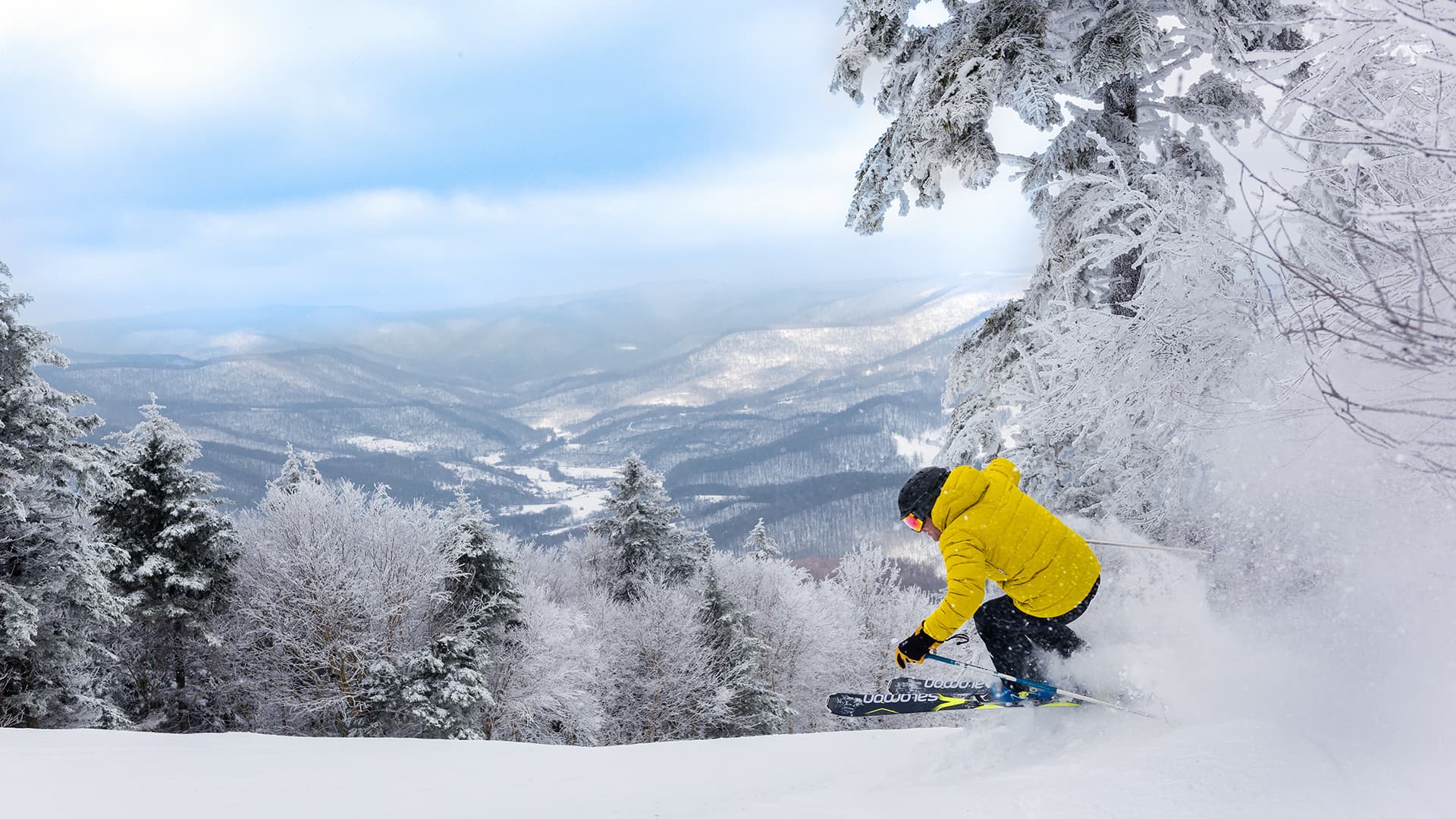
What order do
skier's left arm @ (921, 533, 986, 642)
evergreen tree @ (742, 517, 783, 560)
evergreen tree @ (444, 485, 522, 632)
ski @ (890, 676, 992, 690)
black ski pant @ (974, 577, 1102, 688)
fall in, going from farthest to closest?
evergreen tree @ (742, 517, 783, 560) → evergreen tree @ (444, 485, 522, 632) → ski @ (890, 676, 992, 690) → black ski pant @ (974, 577, 1102, 688) → skier's left arm @ (921, 533, 986, 642)

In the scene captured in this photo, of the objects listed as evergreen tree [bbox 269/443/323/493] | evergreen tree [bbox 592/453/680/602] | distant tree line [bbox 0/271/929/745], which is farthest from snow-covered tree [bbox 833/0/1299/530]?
evergreen tree [bbox 269/443/323/493]

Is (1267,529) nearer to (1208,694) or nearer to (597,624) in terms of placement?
(1208,694)

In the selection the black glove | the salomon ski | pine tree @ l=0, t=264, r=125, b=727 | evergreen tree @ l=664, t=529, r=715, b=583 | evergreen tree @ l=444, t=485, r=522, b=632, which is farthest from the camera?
evergreen tree @ l=664, t=529, r=715, b=583

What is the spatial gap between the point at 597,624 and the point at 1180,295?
26089mm

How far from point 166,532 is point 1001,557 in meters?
20.3

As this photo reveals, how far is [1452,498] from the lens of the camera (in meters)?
3.84

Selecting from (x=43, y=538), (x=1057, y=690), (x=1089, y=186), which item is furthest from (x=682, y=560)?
(x=1057, y=690)

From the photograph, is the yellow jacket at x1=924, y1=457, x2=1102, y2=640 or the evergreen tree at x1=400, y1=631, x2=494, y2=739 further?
the evergreen tree at x1=400, y1=631, x2=494, y2=739

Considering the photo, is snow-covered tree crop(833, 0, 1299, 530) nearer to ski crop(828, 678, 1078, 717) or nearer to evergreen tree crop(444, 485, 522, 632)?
ski crop(828, 678, 1078, 717)

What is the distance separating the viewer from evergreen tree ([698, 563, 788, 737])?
27.3m

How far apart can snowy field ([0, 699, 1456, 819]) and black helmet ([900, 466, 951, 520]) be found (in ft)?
5.28

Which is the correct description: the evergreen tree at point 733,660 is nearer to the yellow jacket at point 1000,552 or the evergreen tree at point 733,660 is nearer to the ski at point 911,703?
the ski at point 911,703

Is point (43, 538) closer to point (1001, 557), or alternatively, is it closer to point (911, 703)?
point (911, 703)

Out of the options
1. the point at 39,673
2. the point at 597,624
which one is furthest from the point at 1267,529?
the point at 597,624
